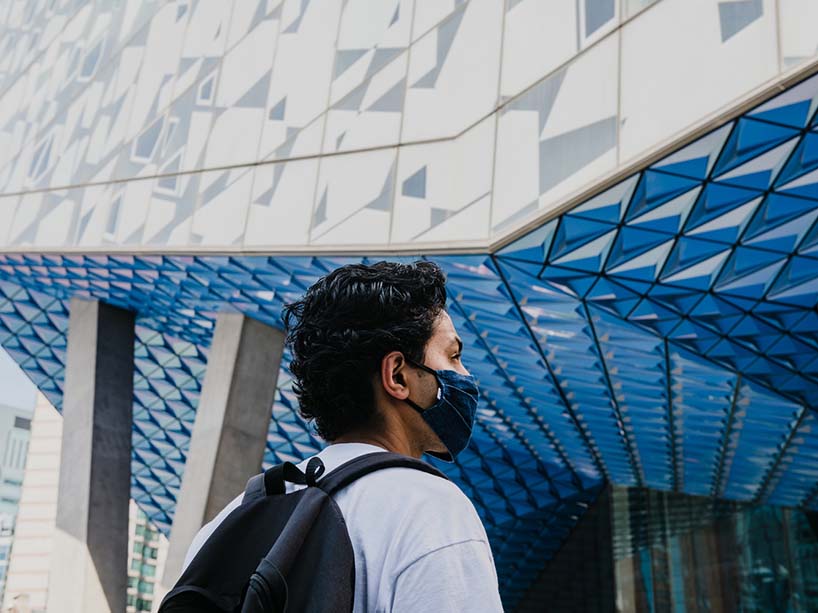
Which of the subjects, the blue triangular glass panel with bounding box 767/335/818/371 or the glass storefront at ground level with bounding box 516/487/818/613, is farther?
the glass storefront at ground level with bounding box 516/487/818/613

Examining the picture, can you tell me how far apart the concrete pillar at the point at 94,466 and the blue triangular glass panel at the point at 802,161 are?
19783mm

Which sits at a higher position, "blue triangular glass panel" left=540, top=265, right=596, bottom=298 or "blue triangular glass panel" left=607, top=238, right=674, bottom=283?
"blue triangular glass panel" left=607, top=238, right=674, bottom=283

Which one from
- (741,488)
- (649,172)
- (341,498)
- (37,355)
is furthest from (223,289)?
(741,488)

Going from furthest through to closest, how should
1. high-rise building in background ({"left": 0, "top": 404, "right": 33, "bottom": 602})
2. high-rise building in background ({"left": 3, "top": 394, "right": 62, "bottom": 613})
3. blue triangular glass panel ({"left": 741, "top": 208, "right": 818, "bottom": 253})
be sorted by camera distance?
high-rise building in background ({"left": 3, "top": 394, "right": 62, "bottom": 613}) → high-rise building in background ({"left": 0, "top": 404, "right": 33, "bottom": 602}) → blue triangular glass panel ({"left": 741, "top": 208, "right": 818, "bottom": 253})

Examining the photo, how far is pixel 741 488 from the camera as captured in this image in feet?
137

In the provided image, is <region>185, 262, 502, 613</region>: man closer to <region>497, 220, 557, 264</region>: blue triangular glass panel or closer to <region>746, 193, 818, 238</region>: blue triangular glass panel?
<region>497, 220, 557, 264</region>: blue triangular glass panel

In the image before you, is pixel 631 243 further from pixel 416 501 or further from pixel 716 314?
pixel 416 501

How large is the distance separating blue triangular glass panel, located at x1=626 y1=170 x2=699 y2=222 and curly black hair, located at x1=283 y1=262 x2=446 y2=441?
10.3 metres

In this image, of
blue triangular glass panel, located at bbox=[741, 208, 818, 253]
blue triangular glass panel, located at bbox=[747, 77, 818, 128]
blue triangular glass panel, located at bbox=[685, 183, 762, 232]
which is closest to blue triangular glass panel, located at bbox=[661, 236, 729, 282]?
blue triangular glass panel, located at bbox=[741, 208, 818, 253]

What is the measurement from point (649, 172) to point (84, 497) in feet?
62.7

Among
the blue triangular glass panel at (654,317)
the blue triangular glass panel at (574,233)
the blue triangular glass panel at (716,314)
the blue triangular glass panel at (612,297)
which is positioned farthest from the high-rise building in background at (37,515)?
the blue triangular glass panel at (574,233)

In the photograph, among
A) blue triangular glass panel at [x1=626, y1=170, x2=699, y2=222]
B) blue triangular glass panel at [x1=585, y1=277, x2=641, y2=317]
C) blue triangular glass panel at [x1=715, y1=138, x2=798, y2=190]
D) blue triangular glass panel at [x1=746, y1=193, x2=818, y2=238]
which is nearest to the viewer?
blue triangular glass panel at [x1=715, y1=138, x2=798, y2=190]

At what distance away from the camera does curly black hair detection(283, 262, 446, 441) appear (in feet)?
8.44

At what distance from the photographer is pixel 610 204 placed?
13250 mm
